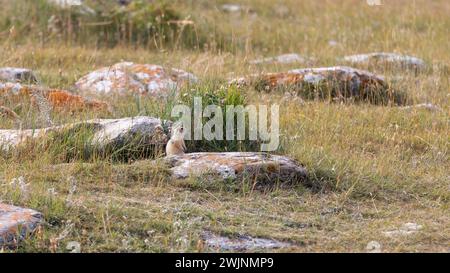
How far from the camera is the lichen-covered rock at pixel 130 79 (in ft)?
28.2

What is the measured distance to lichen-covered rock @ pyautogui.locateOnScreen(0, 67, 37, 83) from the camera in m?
8.73

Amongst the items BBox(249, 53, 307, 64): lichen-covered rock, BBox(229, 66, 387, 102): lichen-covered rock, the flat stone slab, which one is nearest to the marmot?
the flat stone slab

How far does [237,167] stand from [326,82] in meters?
2.96

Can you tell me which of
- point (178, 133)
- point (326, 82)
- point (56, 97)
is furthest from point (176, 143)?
point (326, 82)

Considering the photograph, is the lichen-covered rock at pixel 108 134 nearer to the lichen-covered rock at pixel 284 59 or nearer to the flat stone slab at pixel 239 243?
the flat stone slab at pixel 239 243

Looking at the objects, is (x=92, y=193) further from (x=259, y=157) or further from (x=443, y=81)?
(x=443, y=81)

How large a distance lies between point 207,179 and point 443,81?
13.7ft

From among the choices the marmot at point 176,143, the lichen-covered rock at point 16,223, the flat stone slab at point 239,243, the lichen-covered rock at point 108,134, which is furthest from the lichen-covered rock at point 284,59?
the lichen-covered rock at point 16,223

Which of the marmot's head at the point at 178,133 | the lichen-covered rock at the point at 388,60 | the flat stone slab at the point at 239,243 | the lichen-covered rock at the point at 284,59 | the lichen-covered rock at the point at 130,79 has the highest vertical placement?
the marmot's head at the point at 178,133

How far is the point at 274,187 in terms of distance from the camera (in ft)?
20.6

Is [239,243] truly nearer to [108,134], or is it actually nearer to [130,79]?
[108,134]

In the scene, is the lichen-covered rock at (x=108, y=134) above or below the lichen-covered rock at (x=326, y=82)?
above

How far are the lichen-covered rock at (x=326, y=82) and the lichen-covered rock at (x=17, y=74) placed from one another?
2.04 metres
